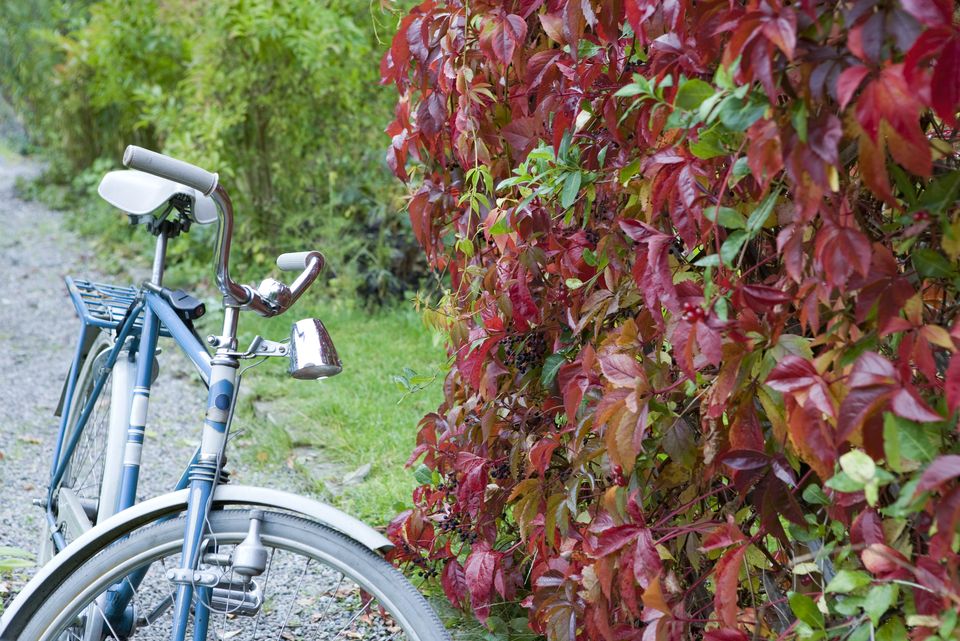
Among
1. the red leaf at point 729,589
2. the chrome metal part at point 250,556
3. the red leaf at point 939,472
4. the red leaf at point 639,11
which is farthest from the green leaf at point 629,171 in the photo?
the chrome metal part at point 250,556

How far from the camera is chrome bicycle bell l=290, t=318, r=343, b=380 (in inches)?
63.5

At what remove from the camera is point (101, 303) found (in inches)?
99.6

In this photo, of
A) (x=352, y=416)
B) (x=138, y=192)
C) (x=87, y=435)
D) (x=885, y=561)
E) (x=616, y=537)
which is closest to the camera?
(x=885, y=561)

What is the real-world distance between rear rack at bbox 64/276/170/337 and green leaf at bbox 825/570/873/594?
5.52 feet

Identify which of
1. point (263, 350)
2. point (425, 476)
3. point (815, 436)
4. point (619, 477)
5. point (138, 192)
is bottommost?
point (815, 436)

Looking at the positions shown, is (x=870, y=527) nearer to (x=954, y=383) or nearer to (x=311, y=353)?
(x=954, y=383)

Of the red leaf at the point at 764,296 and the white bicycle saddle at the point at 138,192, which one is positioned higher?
the white bicycle saddle at the point at 138,192

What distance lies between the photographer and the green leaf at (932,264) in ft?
3.71

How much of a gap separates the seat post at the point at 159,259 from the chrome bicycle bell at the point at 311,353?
1.98 feet

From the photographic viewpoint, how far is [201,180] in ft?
4.85

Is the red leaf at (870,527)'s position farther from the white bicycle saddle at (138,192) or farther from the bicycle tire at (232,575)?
the white bicycle saddle at (138,192)

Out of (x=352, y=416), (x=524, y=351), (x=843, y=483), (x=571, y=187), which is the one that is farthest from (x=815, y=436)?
(x=352, y=416)

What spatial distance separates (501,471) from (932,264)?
1158mm

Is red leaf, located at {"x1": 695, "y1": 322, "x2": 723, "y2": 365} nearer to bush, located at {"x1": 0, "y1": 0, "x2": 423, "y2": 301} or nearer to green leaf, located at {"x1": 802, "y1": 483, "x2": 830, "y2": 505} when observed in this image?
green leaf, located at {"x1": 802, "y1": 483, "x2": 830, "y2": 505}
